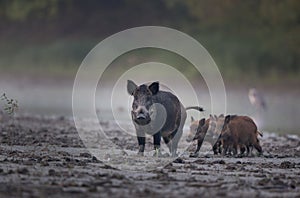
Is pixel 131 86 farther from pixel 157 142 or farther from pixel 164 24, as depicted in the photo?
pixel 164 24

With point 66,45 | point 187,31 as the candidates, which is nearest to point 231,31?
point 187,31

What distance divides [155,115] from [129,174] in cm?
309

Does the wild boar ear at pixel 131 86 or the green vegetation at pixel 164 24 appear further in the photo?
the green vegetation at pixel 164 24

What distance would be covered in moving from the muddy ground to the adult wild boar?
1.68 feet

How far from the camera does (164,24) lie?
170 ft

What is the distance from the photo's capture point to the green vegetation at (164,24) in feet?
137

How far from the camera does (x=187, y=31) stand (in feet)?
161

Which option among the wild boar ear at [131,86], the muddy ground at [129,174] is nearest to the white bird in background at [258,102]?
the muddy ground at [129,174]

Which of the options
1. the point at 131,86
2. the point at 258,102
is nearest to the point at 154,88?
the point at 131,86

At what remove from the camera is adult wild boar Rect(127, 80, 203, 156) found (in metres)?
14.0

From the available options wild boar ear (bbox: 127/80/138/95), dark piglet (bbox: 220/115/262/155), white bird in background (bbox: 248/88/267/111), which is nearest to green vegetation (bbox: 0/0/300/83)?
white bird in background (bbox: 248/88/267/111)

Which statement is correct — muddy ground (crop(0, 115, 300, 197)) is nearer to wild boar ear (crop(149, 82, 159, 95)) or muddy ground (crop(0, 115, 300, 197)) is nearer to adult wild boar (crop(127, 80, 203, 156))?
adult wild boar (crop(127, 80, 203, 156))

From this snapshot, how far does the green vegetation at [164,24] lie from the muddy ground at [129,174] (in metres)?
25.0

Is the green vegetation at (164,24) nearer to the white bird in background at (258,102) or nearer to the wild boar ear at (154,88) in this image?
the white bird in background at (258,102)
